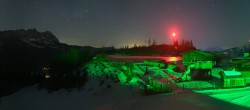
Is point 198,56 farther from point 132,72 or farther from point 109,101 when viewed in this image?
point 109,101

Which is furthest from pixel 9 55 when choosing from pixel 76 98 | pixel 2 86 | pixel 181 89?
pixel 181 89

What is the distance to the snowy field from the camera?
16.9m

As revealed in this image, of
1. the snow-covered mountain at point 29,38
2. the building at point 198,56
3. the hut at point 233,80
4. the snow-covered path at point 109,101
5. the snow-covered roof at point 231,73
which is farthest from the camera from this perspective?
the snow-covered mountain at point 29,38

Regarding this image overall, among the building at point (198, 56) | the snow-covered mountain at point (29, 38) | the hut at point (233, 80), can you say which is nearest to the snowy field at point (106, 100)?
the hut at point (233, 80)

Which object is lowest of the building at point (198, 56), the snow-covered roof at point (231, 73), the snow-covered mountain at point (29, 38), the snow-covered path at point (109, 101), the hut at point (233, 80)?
the snow-covered path at point (109, 101)

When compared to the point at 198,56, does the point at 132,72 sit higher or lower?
lower

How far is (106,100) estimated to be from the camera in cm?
2094

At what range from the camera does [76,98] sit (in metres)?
23.1

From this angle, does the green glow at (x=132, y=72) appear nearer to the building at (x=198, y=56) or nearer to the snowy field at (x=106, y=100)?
the snowy field at (x=106, y=100)

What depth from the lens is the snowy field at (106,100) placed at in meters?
16.9

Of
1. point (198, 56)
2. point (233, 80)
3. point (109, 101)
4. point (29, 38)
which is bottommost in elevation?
point (109, 101)

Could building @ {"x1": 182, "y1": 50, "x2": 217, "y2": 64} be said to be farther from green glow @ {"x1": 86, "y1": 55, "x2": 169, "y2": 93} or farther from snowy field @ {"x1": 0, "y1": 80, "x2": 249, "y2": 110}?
snowy field @ {"x1": 0, "y1": 80, "x2": 249, "y2": 110}

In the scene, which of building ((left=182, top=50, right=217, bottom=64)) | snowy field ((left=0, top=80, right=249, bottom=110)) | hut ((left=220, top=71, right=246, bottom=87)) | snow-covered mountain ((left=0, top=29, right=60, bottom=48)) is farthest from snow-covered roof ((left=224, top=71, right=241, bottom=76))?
snow-covered mountain ((left=0, top=29, right=60, bottom=48))

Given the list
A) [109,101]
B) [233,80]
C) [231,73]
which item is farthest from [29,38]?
[233,80]
